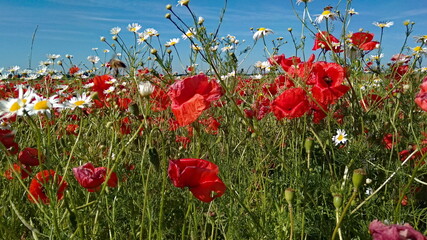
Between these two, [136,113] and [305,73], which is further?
[305,73]

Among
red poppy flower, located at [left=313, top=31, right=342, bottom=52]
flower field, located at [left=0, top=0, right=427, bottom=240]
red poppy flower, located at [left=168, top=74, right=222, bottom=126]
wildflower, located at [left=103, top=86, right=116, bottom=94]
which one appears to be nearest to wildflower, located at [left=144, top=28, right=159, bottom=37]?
flower field, located at [left=0, top=0, right=427, bottom=240]

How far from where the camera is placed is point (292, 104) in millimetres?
1640

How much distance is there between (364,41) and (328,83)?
2.19 ft

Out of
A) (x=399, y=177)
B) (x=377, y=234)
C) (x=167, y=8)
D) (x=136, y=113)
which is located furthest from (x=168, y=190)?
(x=377, y=234)

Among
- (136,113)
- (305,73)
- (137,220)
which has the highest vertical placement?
(305,73)

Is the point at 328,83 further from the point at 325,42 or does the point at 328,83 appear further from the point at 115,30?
the point at 115,30

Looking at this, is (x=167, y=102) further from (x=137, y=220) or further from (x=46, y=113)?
(x=46, y=113)

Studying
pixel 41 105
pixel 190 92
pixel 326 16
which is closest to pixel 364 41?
pixel 326 16

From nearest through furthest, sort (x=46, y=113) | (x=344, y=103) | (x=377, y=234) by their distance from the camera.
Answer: (x=377, y=234), (x=46, y=113), (x=344, y=103)

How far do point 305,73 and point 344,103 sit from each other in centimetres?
67

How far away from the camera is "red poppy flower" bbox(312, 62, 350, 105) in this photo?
65.9 inches

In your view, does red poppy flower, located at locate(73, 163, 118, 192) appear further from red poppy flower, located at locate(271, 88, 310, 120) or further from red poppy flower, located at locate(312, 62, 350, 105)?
red poppy flower, located at locate(312, 62, 350, 105)

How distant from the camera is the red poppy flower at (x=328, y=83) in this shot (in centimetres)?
167

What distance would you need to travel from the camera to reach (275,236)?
161 cm
